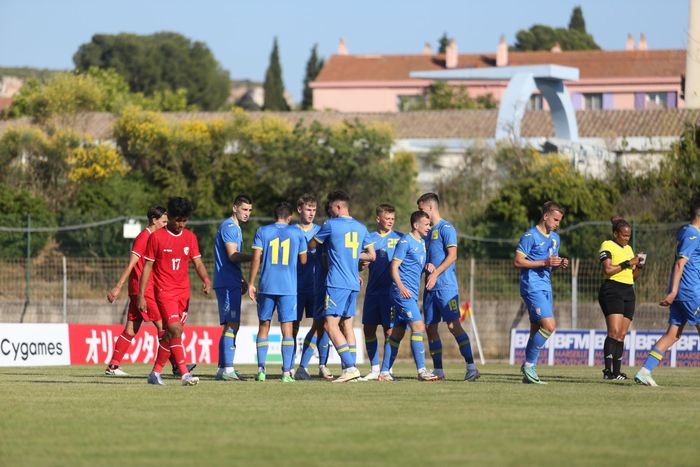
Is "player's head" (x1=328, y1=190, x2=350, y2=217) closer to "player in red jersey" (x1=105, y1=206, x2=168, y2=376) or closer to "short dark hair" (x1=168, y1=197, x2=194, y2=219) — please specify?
"short dark hair" (x1=168, y1=197, x2=194, y2=219)

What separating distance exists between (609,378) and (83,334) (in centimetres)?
1215

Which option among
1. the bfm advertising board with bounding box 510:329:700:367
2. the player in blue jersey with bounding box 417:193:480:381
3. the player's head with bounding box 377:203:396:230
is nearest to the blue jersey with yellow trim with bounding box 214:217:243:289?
the player's head with bounding box 377:203:396:230

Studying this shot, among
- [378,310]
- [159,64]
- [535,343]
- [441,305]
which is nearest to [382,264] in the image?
[378,310]

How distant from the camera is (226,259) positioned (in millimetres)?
16500

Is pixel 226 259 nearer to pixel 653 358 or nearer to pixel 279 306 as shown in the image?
pixel 279 306

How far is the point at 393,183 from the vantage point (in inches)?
1777

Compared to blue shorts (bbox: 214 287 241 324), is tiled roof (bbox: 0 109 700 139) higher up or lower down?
higher up

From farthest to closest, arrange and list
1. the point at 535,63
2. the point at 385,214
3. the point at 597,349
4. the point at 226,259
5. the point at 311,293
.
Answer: the point at 535,63 < the point at 597,349 < the point at 311,293 < the point at 226,259 < the point at 385,214

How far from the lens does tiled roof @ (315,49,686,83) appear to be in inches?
4331

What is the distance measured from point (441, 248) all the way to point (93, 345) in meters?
11.5

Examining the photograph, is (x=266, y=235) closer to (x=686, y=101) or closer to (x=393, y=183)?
(x=393, y=183)

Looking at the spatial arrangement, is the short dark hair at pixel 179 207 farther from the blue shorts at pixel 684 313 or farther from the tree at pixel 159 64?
the tree at pixel 159 64

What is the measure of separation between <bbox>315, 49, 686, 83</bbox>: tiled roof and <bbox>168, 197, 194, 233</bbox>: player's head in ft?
322

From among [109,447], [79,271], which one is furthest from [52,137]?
[109,447]
